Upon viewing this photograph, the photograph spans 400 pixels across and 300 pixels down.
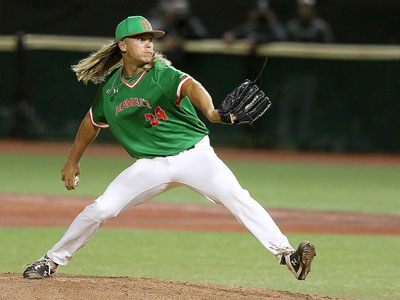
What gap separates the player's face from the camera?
19.5 ft

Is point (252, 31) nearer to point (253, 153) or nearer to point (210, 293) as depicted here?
point (253, 153)

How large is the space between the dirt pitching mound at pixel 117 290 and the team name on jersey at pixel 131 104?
1.09 metres

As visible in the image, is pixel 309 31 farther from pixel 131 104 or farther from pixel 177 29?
pixel 131 104

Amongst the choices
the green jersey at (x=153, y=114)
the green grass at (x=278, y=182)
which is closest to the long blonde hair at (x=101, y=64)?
the green jersey at (x=153, y=114)

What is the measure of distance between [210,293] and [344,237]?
3.30 metres

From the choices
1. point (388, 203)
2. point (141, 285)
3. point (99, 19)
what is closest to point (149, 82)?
point (141, 285)

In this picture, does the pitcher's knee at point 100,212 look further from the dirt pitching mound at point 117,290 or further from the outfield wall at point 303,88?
the outfield wall at point 303,88

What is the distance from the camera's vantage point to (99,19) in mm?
18172

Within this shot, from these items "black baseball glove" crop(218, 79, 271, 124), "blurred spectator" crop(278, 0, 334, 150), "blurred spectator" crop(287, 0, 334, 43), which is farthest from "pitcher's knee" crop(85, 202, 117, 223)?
"blurred spectator" crop(287, 0, 334, 43)

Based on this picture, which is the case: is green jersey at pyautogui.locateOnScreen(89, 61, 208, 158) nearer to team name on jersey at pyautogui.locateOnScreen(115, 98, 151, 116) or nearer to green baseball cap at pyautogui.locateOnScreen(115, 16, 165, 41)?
team name on jersey at pyautogui.locateOnScreen(115, 98, 151, 116)

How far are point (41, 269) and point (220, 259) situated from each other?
2.01m

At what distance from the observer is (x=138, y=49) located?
19.5 ft

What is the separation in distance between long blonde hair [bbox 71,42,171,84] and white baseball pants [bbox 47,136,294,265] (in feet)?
2.35

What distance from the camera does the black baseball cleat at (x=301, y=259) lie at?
17.9ft
